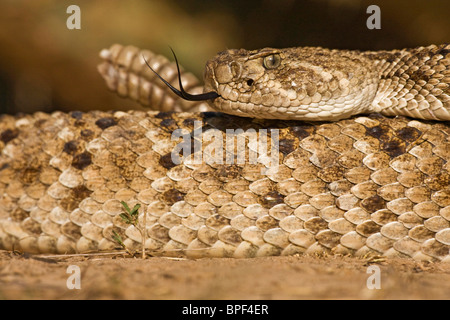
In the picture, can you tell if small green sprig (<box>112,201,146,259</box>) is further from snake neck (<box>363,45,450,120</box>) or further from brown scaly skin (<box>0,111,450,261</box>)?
snake neck (<box>363,45,450,120</box>)

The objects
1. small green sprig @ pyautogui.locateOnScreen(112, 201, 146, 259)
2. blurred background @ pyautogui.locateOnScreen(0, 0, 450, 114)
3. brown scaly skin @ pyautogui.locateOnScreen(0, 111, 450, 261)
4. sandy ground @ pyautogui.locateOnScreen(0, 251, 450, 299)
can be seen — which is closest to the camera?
sandy ground @ pyautogui.locateOnScreen(0, 251, 450, 299)

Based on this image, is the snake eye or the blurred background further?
the blurred background

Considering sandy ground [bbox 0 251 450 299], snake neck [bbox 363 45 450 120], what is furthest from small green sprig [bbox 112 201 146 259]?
snake neck [bbox 363 45 450 120]

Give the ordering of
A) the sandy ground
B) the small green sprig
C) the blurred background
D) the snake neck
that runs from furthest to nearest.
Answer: the blurred background < the snake neck < the small green sprig < the sandy ground

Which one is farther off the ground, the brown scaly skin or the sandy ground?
the brown scaly skin

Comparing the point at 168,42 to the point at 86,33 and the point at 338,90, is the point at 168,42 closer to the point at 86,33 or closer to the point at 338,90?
the point at 86,33
